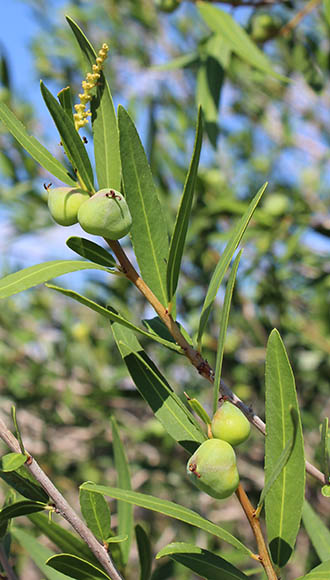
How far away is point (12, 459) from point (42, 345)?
159cm

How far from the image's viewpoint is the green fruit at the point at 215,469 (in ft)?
1.49

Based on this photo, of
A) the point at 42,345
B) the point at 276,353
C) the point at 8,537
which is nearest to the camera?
the point at 276,353

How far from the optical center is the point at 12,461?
49cm

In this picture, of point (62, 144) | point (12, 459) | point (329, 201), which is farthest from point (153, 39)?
point (12, 459)

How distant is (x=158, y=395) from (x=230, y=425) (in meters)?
0.10

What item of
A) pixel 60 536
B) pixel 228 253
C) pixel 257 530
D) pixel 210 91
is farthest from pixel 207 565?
pixel 210 91

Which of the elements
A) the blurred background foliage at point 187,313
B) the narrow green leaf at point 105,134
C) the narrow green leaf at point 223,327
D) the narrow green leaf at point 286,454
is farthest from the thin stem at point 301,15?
the narrow green leaf at point 286,454

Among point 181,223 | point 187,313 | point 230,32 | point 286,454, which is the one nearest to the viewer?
point 286,454

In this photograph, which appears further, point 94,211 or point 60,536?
point 60,536

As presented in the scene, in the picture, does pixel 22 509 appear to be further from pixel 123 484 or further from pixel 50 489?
pixel 123 484

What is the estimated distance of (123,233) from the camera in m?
0.51

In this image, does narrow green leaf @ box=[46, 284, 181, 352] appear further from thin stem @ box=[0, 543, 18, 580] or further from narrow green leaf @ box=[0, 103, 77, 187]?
thin stem @ box=[0, 543, 18, 580]

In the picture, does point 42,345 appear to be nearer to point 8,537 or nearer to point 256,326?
point 256,326

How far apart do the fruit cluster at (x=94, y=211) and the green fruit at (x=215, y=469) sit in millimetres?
199
